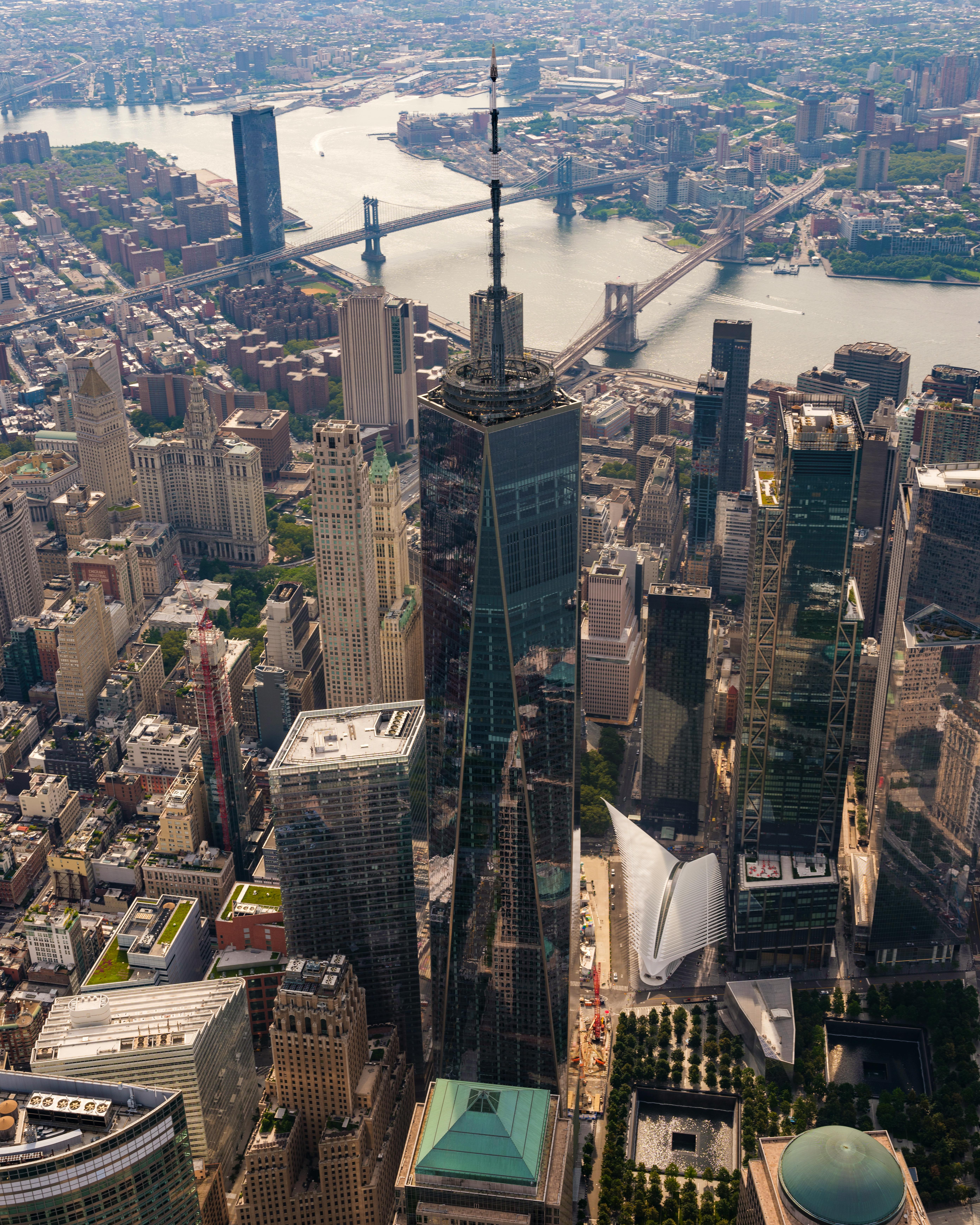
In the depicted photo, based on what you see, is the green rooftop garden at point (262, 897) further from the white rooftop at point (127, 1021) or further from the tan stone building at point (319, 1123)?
the tan stone building at point (319, 1123)

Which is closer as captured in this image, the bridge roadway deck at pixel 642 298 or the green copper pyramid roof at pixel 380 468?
the green copper pyramid roof at pixel 380 468

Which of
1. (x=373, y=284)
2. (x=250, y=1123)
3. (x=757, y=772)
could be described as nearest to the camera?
(x=250, y=1123)

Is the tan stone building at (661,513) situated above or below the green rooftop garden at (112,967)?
above

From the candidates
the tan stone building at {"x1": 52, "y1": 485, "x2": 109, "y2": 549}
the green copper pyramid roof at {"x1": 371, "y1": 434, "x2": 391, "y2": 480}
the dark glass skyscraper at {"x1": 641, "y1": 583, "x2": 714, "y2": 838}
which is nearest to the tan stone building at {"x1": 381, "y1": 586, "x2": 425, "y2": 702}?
the green copper pyramid roof at {"x1": 371, "y1": 434, "x2": 391, "y2": 480}

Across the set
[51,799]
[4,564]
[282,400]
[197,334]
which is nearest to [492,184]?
[51,799]

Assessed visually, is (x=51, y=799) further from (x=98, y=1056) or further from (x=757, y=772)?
(x=757, y=772)

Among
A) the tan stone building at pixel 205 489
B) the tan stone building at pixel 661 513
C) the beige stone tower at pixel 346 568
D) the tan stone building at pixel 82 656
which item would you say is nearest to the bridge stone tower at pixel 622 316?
the tan stone building at pixel 661 513
